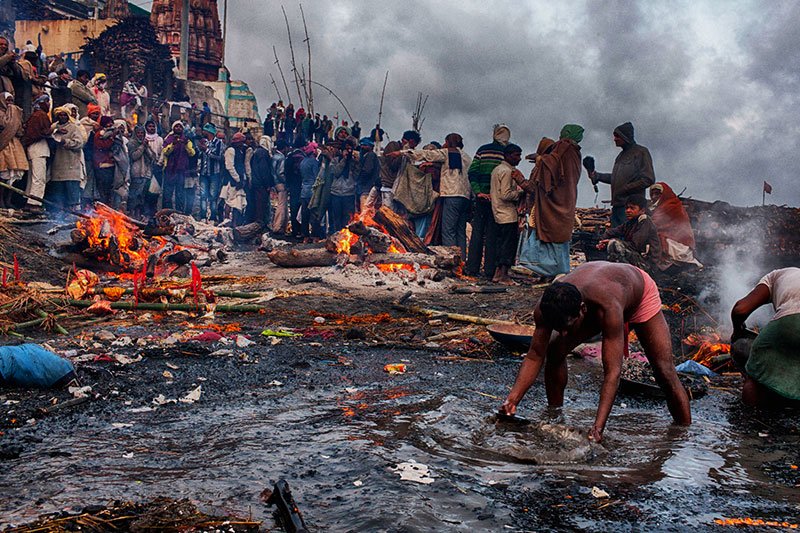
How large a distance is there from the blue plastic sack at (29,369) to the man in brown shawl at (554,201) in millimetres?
7784

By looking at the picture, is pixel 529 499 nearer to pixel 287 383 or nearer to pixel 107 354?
pixel 287 383

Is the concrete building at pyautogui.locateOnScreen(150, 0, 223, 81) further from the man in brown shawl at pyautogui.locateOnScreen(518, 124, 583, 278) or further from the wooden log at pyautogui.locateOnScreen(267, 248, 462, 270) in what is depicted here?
the man in brown shawl at pyautogui.locateOnScreen(518, 124, 583, 278)

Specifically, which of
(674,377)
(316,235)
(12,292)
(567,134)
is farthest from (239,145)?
(674,377)

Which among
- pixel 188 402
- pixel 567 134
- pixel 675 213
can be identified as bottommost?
pixel 188 402

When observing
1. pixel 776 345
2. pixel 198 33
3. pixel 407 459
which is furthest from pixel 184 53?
pixel 407 459

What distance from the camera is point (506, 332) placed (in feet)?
22.0

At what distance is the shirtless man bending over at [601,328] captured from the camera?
395 cm

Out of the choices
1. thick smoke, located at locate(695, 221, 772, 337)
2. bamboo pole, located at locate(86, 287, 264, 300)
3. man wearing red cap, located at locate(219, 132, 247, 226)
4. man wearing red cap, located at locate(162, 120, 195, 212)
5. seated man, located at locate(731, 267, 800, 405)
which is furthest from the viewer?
man wearing red cap, located at locate(219, 132, 247, 226)

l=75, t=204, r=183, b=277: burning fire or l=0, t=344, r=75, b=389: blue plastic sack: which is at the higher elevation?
l=75, t=204, r=183, b=277: burning fire

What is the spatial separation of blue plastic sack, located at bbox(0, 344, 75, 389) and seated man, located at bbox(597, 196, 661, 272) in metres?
7.14

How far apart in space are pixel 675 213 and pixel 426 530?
8949 mm

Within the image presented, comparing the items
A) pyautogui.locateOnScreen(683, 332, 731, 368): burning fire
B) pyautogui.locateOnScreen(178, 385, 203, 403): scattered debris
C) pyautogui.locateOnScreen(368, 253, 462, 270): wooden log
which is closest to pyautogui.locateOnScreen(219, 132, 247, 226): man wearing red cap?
pyautogui.locateOnScreen(368, 253, 462, 270): wooden log

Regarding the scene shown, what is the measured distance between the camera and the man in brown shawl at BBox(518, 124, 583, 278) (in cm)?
1088

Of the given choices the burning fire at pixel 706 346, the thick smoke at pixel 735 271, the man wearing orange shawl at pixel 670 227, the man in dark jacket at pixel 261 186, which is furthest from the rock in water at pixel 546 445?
the man in dark jacket at pixel 261 186
